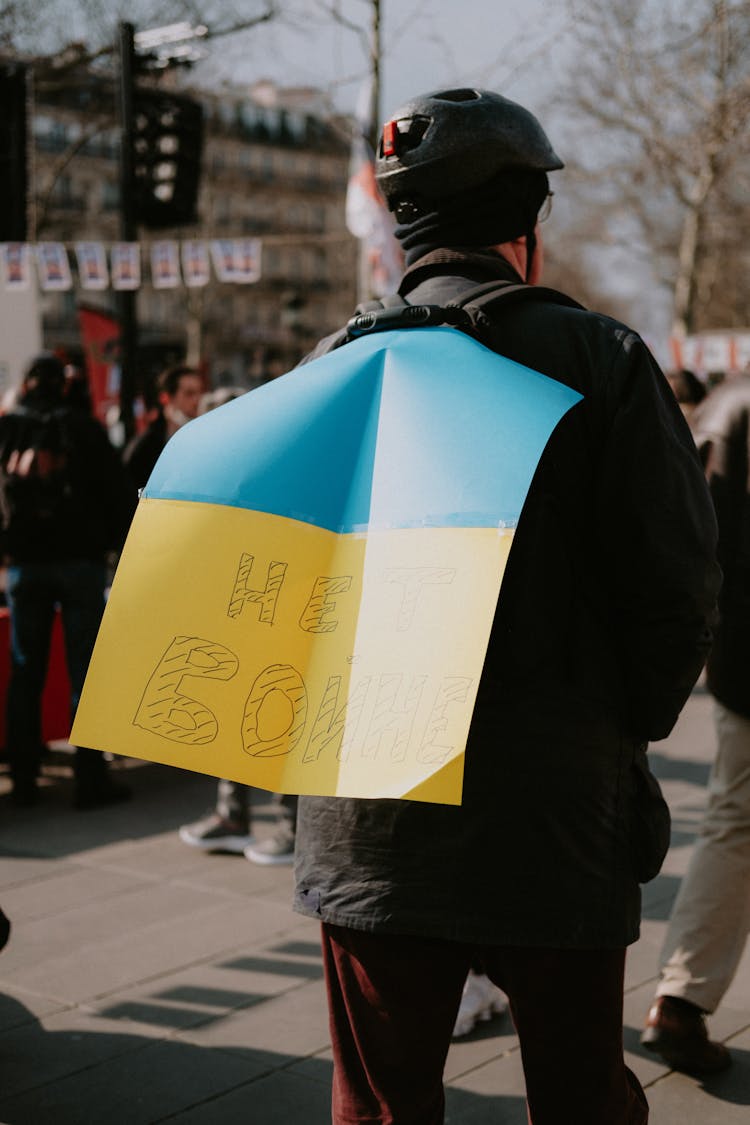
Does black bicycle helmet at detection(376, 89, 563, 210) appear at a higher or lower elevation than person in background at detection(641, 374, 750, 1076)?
higher

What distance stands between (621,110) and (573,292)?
2678 centimetres

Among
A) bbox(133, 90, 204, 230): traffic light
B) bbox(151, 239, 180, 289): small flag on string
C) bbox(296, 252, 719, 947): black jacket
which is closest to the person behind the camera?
bbox(296, 252, 719, 947): black jacket

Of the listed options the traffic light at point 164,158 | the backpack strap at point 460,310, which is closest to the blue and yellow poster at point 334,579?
the backpack strap at point 460,310

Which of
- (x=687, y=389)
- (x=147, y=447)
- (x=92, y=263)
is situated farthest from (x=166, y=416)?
(x=92, y=263)

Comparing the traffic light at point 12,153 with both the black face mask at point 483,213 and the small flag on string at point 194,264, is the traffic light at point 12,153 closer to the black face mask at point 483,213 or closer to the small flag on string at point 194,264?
the small flag on string at point 194,264

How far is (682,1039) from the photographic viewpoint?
10.5ft

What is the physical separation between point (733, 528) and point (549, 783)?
1.55 meters

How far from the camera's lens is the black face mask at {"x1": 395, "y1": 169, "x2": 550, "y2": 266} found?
195 centimetres

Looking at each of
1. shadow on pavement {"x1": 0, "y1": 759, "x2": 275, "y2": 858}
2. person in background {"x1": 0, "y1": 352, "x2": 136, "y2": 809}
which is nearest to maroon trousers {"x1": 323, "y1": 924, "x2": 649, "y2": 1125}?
shadow on pavement {"x1": 0, "y1": 759, "x2": 275, "y2": 858}

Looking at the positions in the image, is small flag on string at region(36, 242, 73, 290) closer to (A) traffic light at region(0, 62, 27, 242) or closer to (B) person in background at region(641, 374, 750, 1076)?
(A) traffic light at region(0, 62, 27, 242)

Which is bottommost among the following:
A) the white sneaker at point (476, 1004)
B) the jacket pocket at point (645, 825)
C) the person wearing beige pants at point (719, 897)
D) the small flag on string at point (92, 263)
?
the white sneaker at point (476, 1004)

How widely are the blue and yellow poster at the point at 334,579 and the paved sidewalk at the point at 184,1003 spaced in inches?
24.6

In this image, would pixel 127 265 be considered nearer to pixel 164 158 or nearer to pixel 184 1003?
pixel 164 158

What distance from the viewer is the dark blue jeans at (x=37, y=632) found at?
19.5ft
